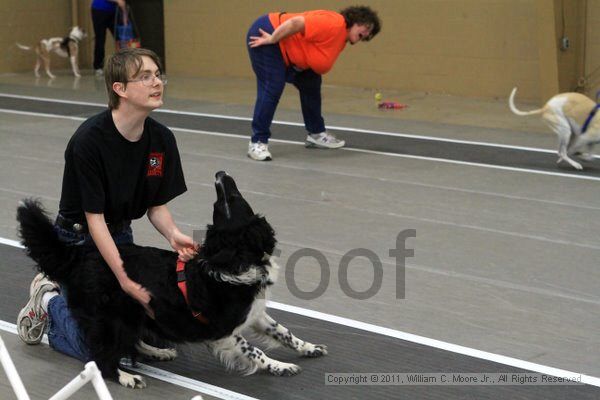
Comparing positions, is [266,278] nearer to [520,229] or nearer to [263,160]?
[520,229]

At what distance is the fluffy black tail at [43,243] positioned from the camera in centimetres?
429

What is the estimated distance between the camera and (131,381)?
423 centimetres

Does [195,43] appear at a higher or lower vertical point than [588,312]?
higher

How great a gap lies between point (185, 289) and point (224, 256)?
273 millimetres

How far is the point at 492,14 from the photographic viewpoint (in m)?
12.8

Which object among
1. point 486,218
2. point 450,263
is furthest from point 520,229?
point 450,263

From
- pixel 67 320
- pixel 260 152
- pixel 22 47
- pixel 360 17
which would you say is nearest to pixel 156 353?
pixel 67 320

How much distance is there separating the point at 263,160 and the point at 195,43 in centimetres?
723

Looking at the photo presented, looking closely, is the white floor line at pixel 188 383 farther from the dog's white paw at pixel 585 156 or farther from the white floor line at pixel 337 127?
the white floor line at pixel 337 127

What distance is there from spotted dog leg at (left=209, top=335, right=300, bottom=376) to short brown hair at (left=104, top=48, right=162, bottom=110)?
1.19 metres

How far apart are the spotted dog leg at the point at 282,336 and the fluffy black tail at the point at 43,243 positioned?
0.92 m

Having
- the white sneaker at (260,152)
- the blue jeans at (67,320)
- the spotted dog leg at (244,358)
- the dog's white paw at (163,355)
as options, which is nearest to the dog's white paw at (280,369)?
the spotted dog leg at (244,358)

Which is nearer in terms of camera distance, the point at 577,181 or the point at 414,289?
the point at 414,289

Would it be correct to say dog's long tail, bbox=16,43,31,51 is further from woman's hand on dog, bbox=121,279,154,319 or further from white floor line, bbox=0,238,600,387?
woman's hand on dog, bbox=121,279,154,319
